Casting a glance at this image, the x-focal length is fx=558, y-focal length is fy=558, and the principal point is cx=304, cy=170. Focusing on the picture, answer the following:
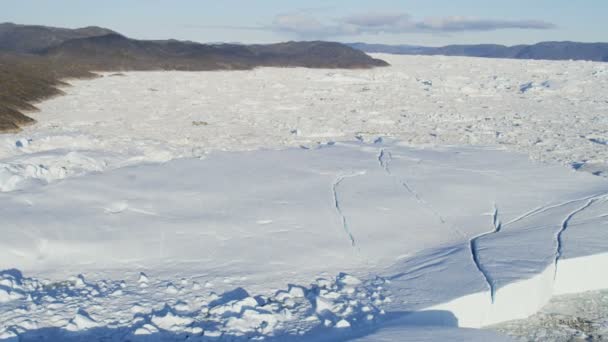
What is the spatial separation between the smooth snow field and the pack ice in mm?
16

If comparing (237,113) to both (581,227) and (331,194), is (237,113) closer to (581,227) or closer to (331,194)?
(331,194)

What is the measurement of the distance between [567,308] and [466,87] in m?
13.6

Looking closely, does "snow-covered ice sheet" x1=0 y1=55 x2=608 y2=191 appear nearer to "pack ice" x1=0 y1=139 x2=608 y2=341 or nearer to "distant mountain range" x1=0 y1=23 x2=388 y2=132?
"pack ice" x1=0 y1=139 x2=608 y2=341

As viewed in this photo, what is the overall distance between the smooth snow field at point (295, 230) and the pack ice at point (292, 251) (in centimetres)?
2

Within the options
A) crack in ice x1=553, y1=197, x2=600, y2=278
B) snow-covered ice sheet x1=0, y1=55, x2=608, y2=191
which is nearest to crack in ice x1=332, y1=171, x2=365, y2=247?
crack in ice x1=553, y1=197, x2=600, y2=278

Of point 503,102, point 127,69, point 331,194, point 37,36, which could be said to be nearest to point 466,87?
point 503,102

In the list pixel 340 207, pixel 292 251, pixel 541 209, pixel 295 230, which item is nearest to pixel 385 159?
pixel 340 207

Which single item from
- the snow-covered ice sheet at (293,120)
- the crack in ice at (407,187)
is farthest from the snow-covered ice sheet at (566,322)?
the snow-covered ice sheet at (293,120)

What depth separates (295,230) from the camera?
4.36m

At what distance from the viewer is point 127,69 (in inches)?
1009

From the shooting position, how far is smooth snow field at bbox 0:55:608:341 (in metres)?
3.09

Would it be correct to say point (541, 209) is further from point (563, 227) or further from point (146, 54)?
point (146, 54)

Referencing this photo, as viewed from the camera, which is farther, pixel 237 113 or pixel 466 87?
pixel 466 87

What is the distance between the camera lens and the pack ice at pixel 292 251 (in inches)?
120
